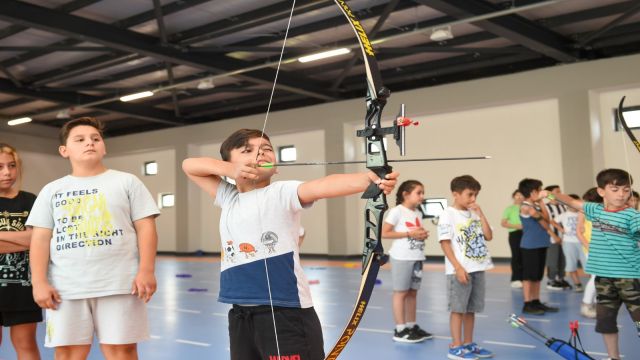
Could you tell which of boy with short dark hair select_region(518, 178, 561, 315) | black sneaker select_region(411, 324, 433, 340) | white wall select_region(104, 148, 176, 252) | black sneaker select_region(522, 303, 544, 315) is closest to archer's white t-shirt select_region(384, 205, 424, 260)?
black sneaker select_region(411, 324, 433, 340)

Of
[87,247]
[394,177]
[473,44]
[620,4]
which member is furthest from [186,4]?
[394,177]

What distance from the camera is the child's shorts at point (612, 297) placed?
11.1 feet

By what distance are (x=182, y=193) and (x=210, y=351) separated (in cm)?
1299

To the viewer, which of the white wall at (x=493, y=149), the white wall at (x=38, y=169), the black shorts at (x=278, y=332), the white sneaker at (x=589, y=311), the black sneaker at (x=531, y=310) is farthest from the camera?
the white wall at (x=38, y=169)

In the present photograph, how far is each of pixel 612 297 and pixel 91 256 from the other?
9.49ft

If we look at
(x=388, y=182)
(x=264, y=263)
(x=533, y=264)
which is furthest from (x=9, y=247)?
(x=533, y=264)

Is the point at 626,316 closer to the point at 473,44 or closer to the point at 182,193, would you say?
the point at 473,44

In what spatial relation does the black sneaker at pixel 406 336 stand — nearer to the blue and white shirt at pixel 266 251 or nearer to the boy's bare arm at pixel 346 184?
the blue and white shirt at pixel 266 251

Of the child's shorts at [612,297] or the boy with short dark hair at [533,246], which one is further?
the boy with short dark hair at [533,246]

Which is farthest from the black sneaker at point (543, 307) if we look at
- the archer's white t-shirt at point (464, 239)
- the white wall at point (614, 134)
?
the white wall at point (614, 134)

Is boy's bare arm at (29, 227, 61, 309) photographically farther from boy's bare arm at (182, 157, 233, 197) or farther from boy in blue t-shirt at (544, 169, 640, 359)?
boy in blue t-shirt at (544, 169, 640, 359)

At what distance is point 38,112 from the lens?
15.9 m

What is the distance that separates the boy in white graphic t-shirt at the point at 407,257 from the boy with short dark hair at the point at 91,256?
2.69m

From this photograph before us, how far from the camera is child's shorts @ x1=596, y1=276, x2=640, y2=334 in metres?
3.38
